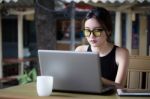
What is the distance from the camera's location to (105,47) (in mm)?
2459

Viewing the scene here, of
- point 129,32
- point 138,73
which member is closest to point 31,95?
point 138,73

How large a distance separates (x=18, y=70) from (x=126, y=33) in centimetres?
219

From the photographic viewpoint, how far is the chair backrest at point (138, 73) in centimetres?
255

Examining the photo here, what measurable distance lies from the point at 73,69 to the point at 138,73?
Answer: 2.92ft

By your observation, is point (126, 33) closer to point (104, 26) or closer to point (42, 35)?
point (42, 35)

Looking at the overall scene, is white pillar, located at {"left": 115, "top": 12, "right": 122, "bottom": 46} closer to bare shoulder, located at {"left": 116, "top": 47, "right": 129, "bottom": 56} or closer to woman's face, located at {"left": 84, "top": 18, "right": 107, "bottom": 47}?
bare shoulder, located at {"left": 116, "top": 47, "right": 129, "bottom": 56}

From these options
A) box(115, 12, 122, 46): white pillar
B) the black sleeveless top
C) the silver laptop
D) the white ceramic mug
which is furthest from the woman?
box(115, 12, 122, 46): white pillar

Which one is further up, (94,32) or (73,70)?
(94,32)

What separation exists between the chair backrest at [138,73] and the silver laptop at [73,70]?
74 centimetres

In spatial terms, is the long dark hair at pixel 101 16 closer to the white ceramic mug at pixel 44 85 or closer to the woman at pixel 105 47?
the woman at pixel 105 47

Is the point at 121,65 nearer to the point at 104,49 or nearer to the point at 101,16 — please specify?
the point at 104,49

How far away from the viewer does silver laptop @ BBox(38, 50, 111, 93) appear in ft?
5.75

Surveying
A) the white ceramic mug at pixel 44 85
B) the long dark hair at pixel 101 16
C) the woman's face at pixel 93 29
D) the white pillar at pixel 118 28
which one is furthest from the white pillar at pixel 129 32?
the white ceramic mug at pixel 44 85

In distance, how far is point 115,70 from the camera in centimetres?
240
